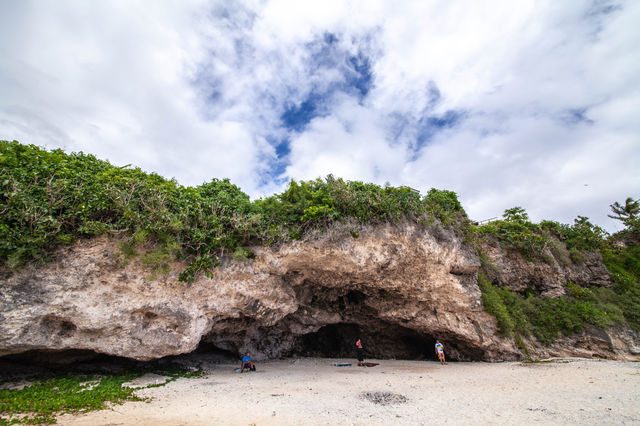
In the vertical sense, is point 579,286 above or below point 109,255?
above

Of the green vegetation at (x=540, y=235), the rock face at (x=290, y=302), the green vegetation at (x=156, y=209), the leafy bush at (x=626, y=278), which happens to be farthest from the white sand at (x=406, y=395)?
the green vegetation at (x=540, y=235)

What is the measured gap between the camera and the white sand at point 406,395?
264 inches

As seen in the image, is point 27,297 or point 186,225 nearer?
point 27,297

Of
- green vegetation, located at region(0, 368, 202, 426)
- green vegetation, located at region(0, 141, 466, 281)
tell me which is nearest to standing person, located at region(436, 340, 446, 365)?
green vegetation, located at region(0, 141, 466, 281)

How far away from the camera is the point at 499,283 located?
18234 millimetres

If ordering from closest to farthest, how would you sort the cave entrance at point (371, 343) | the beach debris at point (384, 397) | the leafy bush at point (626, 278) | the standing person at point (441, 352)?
the beach debris at point (384, 397), the standing person at point (441, 352), the leafy bush at point (626, 278), the cave entrance at point (371, 343)

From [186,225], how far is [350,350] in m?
14.7

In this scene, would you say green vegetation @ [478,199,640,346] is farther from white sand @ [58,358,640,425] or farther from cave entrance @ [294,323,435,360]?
Answer: cave entrance @ [294,323,435,360]

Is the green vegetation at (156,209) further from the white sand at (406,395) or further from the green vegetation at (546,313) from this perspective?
the green vegetation at (546,313)

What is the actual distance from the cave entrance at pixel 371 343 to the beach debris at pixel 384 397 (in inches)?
368

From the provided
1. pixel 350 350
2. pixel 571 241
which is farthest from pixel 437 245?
pixel 571 241

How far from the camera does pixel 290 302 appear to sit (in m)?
14.1

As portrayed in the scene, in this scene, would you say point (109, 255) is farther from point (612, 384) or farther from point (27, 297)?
point (612, 384)

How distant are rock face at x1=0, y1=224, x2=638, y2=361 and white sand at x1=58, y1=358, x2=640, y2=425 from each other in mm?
2361
